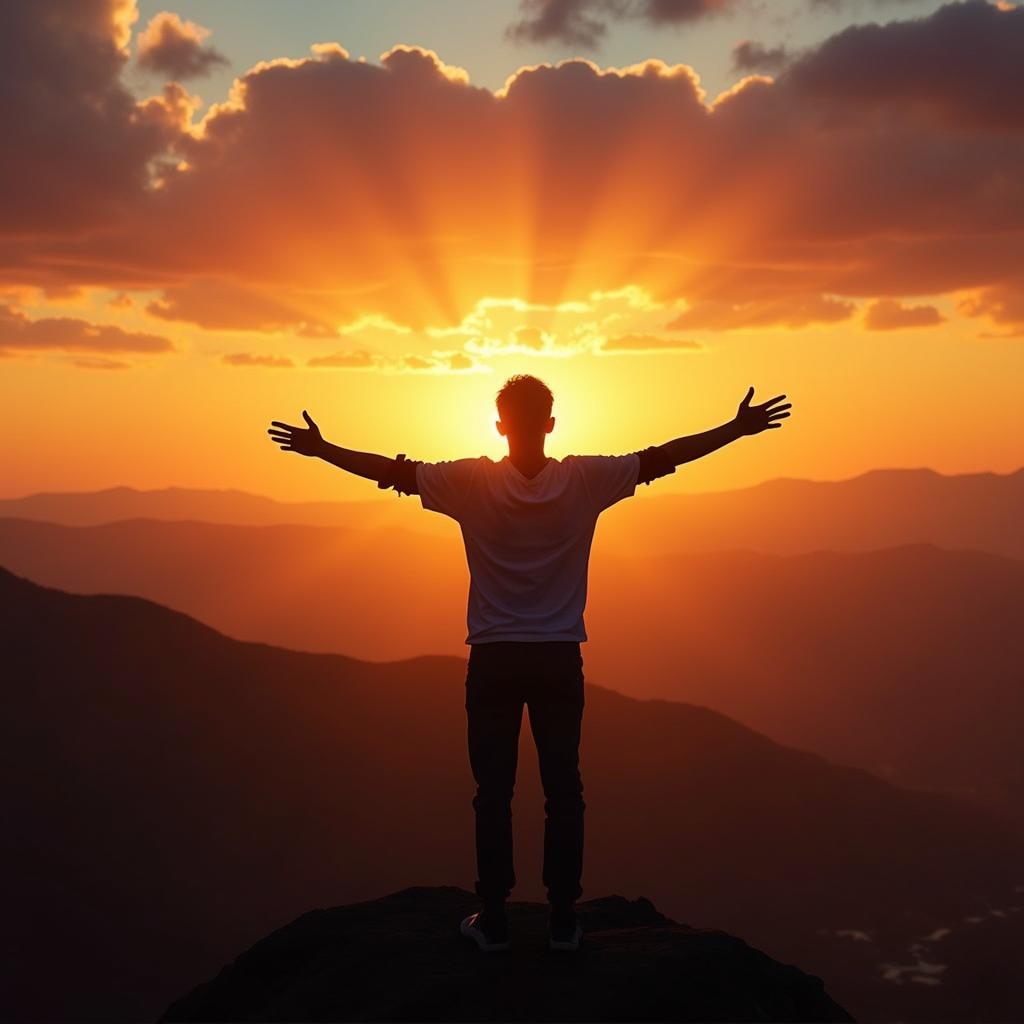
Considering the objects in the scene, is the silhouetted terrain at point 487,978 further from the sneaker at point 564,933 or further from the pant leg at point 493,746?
the pant leg at point 493,746

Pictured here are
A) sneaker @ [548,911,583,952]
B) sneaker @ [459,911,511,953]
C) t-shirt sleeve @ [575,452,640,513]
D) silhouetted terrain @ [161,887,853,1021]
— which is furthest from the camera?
sneaker @ [459,911,511,953]

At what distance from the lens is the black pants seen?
23.6ft

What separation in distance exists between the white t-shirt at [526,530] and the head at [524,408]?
0.70 feet

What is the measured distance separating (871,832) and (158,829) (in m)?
73.1

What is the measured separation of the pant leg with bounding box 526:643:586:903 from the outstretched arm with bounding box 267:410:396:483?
1.60 metres

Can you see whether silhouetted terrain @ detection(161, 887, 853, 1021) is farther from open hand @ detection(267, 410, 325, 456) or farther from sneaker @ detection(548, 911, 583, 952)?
open hand @ detection(267, 410, 325, 456)

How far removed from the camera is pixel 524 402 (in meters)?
7.25

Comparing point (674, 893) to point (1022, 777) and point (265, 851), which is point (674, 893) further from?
point (1022, 777)

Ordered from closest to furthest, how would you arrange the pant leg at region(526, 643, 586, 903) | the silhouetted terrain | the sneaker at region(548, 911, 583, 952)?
the silhouetted terrain → the pant leg at region(526, 643, 586, 903) → the sneaker at region(548, 911, 583, 952)

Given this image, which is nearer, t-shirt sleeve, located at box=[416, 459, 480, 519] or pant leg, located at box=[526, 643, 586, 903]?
pant leg, located at box=[526, 643, 586, 903]

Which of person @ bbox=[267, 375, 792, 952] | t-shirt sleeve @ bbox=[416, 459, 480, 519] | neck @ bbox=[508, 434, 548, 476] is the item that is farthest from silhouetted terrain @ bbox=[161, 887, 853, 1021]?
neck @ bbox=[508, 434, 548, 476]

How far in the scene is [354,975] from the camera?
25.2ft

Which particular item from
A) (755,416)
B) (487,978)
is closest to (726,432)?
(755,416)

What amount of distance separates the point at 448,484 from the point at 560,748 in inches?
72.8
